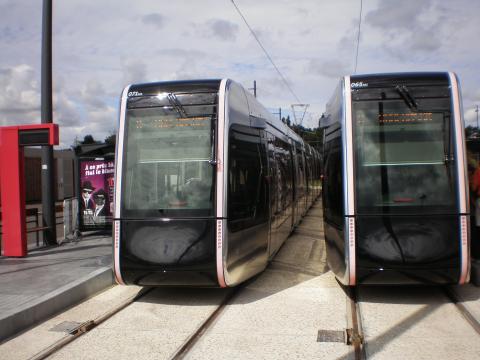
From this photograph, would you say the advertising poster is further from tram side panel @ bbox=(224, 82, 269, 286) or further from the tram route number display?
the tram route number display

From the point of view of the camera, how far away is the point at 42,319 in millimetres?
6430

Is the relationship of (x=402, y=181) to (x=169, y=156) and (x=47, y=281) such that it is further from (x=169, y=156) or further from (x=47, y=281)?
(x=47, y=281)

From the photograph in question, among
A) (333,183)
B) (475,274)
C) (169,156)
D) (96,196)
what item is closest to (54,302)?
(169,156)

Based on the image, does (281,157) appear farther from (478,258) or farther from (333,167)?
(478,258)

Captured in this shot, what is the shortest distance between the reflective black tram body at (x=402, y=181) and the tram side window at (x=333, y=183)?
58 millimetres

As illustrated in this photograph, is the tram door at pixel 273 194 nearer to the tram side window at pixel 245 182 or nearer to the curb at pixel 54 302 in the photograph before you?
the tram side window at pixel 245 182

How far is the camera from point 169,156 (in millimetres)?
7000

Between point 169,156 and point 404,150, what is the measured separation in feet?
9.78

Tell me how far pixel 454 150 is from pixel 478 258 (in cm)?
249

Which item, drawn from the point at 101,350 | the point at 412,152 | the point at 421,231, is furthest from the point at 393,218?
the point at 101,350

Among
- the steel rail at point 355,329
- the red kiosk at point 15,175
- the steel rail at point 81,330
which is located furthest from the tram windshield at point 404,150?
the red kiosk at point 15,175

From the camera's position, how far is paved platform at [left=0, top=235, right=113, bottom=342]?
20.2ft

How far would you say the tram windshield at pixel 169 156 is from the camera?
6.84m

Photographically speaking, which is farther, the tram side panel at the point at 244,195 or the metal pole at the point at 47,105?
the metal pole at the point at 47,105
